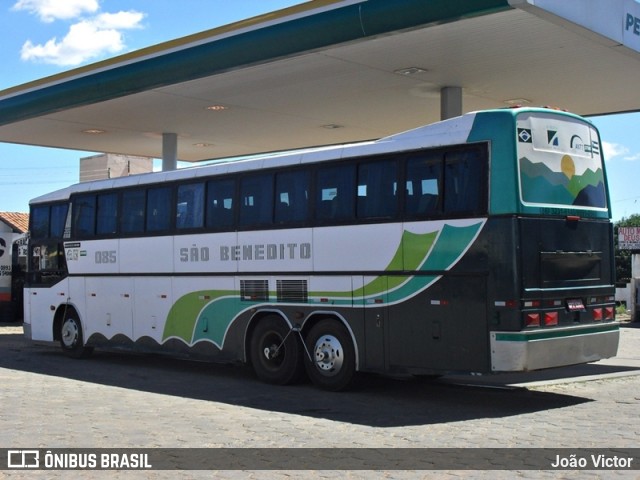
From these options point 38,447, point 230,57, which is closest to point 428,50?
point 230,57

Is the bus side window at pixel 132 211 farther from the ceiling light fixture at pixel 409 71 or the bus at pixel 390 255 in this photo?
the ceiling light fixture at pixel 409 71

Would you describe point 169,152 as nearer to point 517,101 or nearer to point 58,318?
point 58,318

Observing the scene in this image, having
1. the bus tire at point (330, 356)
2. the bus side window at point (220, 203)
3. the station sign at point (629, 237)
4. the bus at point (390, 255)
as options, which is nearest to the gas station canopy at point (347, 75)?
the bus at point (390, 255)

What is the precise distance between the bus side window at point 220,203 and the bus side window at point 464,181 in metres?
4.52

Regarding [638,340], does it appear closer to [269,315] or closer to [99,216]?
[269,315]

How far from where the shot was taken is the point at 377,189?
12227 millimetres

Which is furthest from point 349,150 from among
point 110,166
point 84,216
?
point 110,166

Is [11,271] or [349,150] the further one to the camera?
[11,271]

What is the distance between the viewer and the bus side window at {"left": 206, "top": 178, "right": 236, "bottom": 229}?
14570mm

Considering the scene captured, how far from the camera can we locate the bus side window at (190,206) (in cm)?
1515

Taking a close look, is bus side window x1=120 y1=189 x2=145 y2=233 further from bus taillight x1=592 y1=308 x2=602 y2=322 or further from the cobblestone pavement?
bus taillight x1=592 y1=308 x2=602 y2=322

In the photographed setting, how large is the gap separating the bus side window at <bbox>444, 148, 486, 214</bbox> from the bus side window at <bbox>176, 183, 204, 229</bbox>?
535cm

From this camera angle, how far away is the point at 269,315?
14.0 meters

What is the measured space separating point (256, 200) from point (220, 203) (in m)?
0.93
